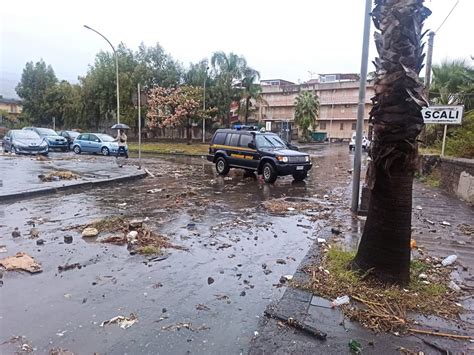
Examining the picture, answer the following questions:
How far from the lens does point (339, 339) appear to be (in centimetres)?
313

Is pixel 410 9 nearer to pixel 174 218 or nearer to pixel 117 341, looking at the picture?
pixel 117 341

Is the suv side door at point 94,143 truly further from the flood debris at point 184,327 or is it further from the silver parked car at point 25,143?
the flood debris at point 184,327

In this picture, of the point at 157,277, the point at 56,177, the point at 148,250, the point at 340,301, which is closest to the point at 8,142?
the point at 56,177

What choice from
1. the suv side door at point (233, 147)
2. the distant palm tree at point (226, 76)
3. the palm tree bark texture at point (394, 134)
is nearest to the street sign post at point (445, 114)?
the suv side door at point (233, 147)

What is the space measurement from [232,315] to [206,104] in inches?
1446

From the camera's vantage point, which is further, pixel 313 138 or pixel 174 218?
pixel 313 138

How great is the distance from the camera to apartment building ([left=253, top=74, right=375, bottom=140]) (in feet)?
211

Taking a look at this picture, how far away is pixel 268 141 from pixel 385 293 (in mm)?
11458

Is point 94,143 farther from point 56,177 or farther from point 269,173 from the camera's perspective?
point 269,173

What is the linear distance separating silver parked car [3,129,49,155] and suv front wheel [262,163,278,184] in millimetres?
17013

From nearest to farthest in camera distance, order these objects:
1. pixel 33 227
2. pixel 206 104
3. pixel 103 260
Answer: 1. pixel 103 260
2. pixel 33 227
3. pixel 206 104

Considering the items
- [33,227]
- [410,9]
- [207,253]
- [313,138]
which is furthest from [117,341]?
[313,138]

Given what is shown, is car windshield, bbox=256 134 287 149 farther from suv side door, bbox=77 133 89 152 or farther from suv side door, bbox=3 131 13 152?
suv side door, bbox=3 131 13 152

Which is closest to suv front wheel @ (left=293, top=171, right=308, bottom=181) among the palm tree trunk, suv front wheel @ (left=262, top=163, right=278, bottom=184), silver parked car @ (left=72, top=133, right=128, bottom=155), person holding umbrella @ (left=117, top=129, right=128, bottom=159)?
suv front wheel @ (left=262, top=163, right=278, bottom=184)
